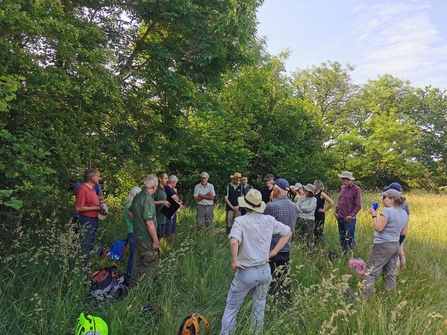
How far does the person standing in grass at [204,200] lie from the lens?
7.89 metres

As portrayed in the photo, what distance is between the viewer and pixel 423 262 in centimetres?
584

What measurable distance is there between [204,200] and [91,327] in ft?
17.0

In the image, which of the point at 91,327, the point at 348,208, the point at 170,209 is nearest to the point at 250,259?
the point at 91,327

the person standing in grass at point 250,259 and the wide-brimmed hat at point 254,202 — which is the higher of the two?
the wide-brimmed hat at point 254,202

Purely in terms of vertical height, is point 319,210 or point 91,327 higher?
point 319,210

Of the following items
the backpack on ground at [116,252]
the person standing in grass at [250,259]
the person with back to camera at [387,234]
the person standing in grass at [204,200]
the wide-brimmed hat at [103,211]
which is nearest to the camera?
the person standing in grass at [250,259]

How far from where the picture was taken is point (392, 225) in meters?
4.38

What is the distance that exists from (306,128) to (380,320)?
15.1 meters

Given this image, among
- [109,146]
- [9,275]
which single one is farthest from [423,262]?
[9,275]

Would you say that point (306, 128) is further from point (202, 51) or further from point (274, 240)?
point (274, 240)

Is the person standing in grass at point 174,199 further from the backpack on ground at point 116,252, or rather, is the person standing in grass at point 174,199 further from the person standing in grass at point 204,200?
the backpack on ground at point 116,252

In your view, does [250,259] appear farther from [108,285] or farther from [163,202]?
[163,202]

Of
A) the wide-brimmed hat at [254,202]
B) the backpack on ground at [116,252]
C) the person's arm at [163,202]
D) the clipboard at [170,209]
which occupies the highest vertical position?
the wide-brimmed hat at [254,202]

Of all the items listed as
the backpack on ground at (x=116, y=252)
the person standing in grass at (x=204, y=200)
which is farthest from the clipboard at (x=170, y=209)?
the person standing in grass at (x=204, y=200)
